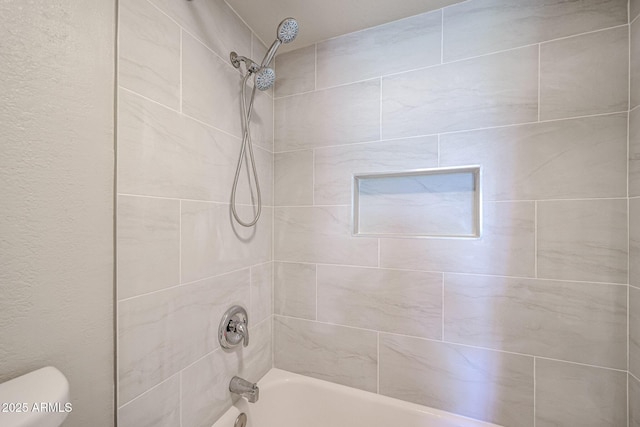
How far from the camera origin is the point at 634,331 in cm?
90

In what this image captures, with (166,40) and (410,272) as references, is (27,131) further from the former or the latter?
(410,272)

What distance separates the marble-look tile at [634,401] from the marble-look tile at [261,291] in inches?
59.1

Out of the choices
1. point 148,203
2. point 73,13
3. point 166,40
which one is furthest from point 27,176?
point 166,40

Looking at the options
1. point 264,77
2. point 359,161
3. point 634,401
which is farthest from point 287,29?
point 634,401

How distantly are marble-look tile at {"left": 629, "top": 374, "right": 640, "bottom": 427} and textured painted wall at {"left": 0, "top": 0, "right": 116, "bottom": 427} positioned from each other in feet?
5.59

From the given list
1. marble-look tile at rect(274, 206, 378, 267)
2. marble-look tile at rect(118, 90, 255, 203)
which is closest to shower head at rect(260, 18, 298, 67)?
marble-look tile at rect(118, 90, 255, 203)

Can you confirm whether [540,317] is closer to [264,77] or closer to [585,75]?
[585,75]

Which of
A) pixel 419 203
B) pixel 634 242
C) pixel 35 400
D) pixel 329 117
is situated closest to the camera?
A: pixel 35 400

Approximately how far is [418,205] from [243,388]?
116cm

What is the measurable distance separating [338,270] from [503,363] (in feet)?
2.61

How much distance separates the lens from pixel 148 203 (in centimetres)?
79

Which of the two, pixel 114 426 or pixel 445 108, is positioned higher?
pixel 445 108

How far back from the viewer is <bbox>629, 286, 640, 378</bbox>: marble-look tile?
0.87 metres

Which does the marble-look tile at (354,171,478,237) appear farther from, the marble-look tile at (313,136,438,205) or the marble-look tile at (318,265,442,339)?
the marble-look tile at (318,265,442,339)
